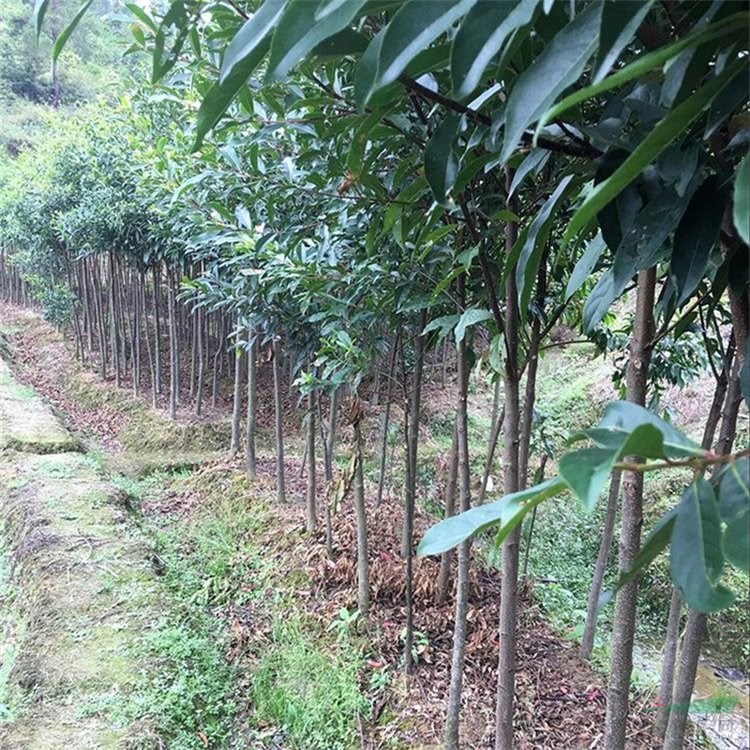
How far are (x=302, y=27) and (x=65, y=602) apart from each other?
298 centimetres

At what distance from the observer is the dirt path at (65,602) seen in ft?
6.56

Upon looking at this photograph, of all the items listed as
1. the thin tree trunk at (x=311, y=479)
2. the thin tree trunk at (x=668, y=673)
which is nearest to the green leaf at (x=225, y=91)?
the thin tree trunk at (x=668, y=673)

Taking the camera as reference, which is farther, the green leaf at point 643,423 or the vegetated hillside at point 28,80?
the vegetated hillside at point 28,80

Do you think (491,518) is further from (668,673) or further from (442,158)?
(668,673)

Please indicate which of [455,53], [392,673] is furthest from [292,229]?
[392,673]

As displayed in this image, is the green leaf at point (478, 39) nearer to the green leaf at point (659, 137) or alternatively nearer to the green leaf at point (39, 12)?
the green leaf at point (659, 137)

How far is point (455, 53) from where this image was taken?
350mm

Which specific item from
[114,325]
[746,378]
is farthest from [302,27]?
[114,325]

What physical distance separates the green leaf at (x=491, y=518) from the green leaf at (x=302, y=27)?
0.31 meters

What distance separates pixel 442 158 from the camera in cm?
48

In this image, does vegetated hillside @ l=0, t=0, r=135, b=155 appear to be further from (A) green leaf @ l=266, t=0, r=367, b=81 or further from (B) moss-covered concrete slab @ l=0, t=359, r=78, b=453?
(A) green leaf @ l=266, t=0, r=367, b=81

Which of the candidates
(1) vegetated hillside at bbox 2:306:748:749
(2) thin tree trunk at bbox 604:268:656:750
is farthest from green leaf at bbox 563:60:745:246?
(1) vegetated hillside at bbox 2:306:748:749

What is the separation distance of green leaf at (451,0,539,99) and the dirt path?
2316 mm

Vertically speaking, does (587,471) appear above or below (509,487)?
above
